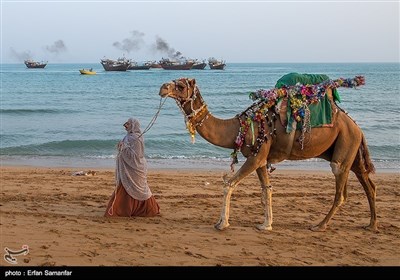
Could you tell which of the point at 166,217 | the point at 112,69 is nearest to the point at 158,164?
the point at 166,217

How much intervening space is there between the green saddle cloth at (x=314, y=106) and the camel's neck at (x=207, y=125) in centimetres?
78

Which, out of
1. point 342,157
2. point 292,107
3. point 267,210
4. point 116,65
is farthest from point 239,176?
point 116,65

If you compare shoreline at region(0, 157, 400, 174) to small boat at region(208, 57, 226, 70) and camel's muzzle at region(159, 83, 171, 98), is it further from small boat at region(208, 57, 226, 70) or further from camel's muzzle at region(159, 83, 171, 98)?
small boat at region(208, 57, 226, 70)

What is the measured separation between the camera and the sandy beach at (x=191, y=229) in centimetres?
639

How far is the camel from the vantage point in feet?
23.8

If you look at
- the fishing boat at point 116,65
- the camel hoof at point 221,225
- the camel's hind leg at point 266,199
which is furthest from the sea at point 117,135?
the fishing boat at point 116,65

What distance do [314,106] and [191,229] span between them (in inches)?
96.3

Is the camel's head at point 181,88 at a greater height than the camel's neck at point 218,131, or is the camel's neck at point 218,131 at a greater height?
the camel's head at point 181,88

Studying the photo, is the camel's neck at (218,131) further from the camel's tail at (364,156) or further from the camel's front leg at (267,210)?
the camel's tail at (364,156)

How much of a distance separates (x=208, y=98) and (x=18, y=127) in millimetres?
21996

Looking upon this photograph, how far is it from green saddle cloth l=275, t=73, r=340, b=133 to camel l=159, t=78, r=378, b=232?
86 mm

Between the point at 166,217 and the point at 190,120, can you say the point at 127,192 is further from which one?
the point at 190,120

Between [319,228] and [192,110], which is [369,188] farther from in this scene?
[192,110]
